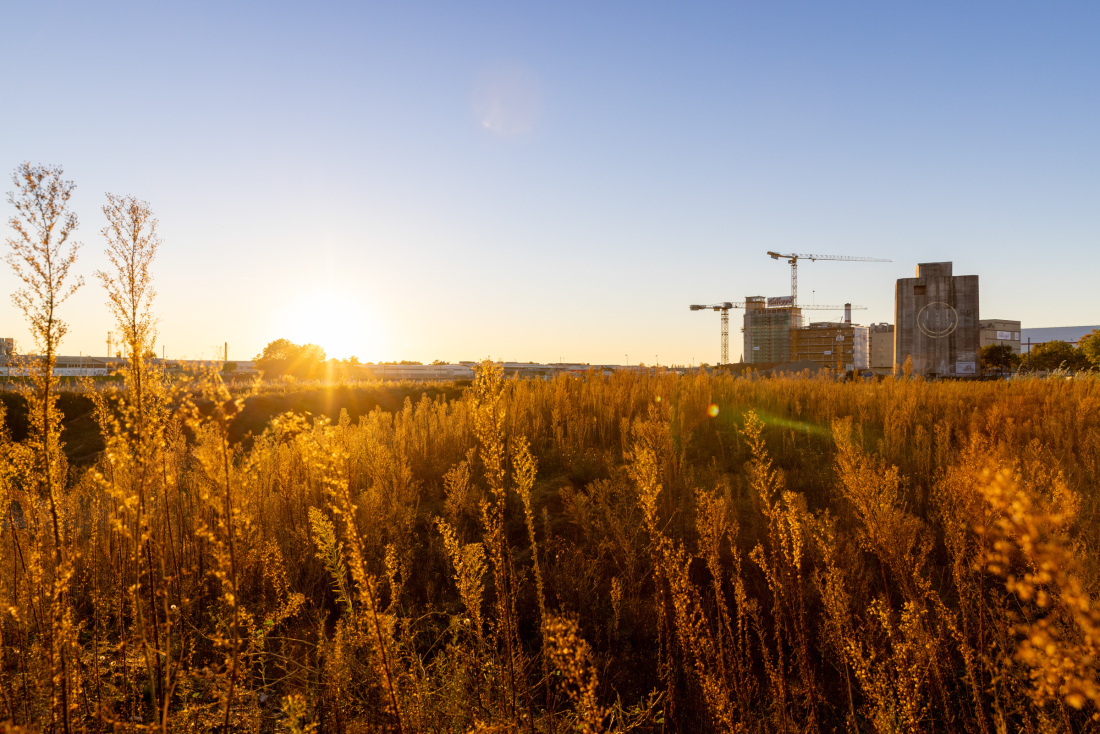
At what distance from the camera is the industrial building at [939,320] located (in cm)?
2994

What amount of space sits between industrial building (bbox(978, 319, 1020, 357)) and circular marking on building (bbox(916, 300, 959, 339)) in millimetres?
62548

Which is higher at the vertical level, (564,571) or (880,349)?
(880,349)

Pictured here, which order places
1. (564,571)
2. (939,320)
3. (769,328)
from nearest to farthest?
(564,571), (939,320), (769,328)

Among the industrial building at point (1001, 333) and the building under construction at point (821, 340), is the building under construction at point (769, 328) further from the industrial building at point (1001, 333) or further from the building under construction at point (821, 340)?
the industrial building at point (1001, 333)

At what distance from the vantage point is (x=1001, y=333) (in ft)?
279

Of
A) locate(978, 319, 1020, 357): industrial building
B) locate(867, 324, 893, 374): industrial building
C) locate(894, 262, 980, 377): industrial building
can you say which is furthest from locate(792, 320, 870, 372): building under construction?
locate(894, 262, 980, 377): industrial building

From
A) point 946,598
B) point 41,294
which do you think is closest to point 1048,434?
A: point 946,598

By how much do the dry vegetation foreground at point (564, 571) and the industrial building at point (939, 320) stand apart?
26.3m

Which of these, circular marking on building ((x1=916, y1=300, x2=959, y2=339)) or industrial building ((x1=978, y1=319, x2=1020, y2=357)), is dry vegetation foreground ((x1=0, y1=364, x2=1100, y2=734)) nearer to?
circular marking on building ((x1=916, y1=300, x2=959, y2=339))

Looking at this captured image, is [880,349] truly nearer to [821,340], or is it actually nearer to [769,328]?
[821,340]

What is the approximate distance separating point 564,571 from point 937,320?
112 ft

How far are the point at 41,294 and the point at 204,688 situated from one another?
2.23m

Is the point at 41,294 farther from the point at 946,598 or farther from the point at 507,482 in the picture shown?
the point at 946,598

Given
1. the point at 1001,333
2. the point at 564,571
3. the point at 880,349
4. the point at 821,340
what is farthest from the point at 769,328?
the point at 564,571
